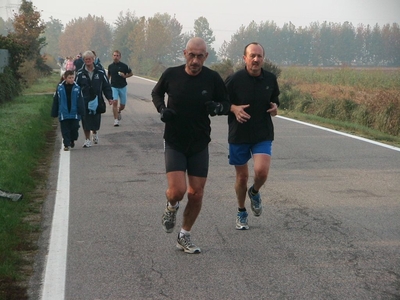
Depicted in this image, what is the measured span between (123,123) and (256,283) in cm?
1359

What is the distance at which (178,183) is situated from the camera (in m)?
6.67

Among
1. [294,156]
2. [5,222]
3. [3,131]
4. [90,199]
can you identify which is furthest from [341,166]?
[3,131]

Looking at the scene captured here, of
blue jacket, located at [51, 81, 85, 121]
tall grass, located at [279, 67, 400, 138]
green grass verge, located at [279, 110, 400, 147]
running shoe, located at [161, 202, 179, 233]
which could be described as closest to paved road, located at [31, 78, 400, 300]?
running shoe, located at [161, 202, 179, 233]

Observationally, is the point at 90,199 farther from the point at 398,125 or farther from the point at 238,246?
the point at 398,125

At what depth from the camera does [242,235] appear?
7438mm

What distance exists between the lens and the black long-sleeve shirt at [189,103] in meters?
6.64

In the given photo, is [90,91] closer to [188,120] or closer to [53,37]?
[188,120]

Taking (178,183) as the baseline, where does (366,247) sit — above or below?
below

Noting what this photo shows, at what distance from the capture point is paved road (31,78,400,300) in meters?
5.79

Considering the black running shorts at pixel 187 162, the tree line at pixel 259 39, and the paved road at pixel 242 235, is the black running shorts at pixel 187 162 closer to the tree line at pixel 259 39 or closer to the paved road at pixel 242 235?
the paved road at pixel 242 235

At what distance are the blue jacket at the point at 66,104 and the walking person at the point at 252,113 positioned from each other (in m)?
6.68

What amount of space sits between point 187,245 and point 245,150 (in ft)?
4.68

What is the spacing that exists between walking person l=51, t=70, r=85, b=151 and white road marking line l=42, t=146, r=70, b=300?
10.6 feet

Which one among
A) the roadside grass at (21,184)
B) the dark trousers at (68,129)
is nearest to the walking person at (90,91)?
the dark trousers at (68,129)
